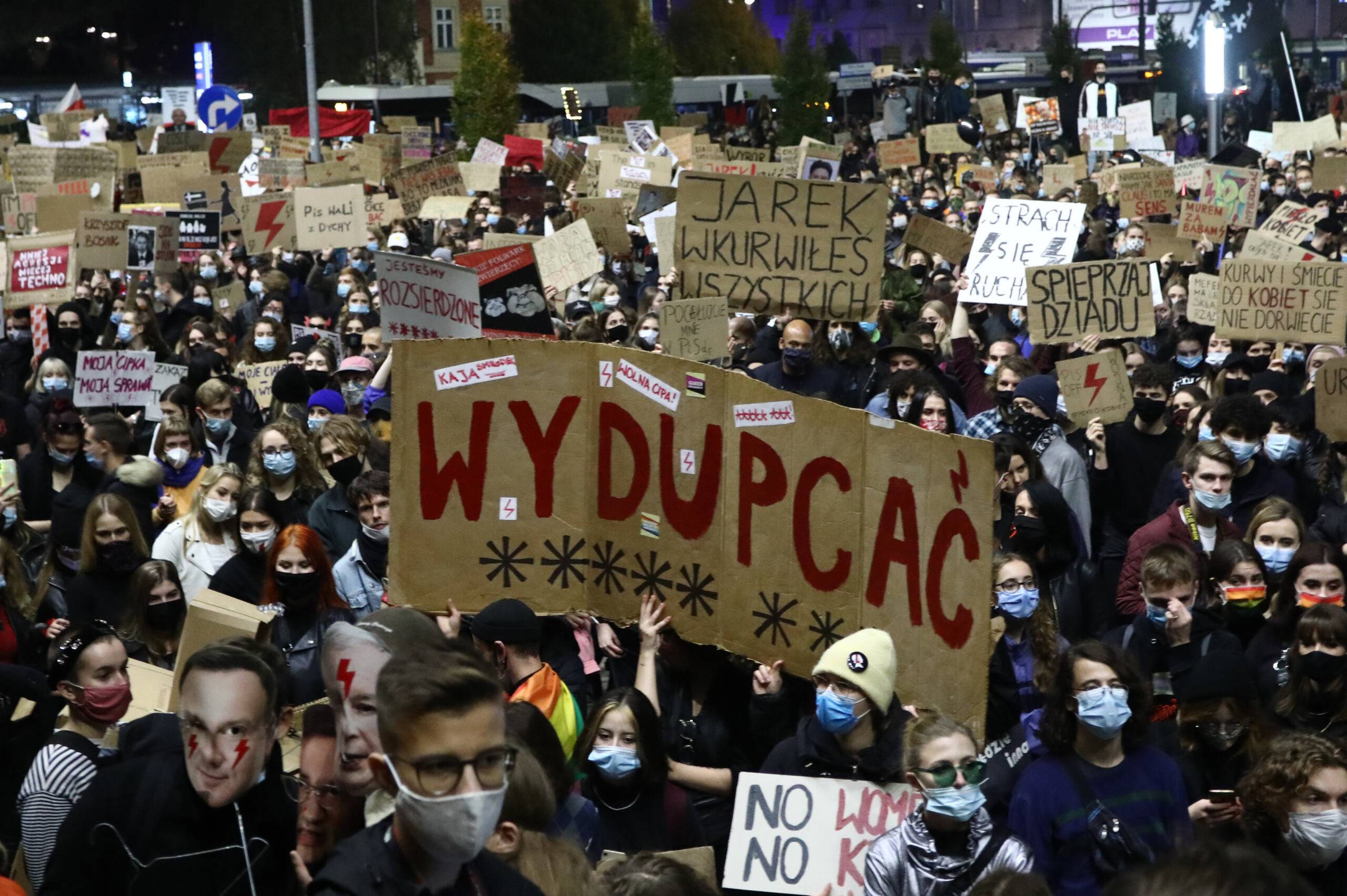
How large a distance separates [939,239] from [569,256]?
3064 mm

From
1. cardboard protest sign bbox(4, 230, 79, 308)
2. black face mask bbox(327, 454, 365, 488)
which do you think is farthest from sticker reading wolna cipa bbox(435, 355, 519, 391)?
cardboard protest sign bbox(4, 230, 79, 308)

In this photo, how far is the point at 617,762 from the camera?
4.53m

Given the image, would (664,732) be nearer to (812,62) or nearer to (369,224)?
(369,224)

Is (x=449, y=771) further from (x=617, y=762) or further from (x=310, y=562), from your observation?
(x=310, y=562)

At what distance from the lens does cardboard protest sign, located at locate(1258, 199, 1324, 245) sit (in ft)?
45.2

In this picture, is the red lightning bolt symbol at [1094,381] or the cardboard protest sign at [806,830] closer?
the cardboard protest sign at [806,830]

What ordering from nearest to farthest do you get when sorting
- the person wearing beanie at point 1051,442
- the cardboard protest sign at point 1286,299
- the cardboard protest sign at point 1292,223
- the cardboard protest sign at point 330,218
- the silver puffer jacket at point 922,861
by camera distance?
the silver puffer jacket at point 922,861
the person wearing beanie at point 1051,442
the cardboard protest sign at point 1286,299
the cardboard protest sign at point 1292,223
the cardboard protest sign at point 330,218

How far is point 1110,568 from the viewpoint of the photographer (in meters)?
7.47

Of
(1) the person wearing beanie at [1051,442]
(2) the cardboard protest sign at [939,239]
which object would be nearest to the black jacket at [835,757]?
(1) the person wearing beanie at [1051,442]

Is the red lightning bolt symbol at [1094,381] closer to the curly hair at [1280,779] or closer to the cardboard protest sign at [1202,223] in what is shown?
the curly hair at [1280,779]

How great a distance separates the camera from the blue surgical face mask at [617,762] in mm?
4531

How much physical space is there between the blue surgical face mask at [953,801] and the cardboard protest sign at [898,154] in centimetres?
2372

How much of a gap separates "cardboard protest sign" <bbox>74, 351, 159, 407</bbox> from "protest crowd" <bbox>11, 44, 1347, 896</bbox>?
0.03 m

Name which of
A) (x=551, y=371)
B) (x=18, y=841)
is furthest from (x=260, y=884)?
(x=551, y=371)
